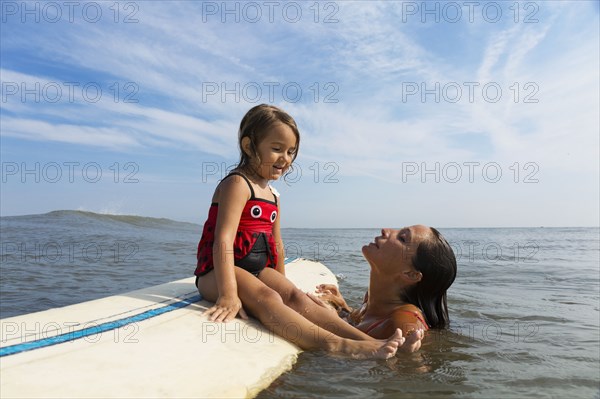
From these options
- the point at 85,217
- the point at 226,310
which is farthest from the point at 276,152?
the point at 85,217

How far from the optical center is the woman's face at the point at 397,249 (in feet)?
10.2

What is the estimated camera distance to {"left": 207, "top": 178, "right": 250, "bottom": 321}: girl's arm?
274cm

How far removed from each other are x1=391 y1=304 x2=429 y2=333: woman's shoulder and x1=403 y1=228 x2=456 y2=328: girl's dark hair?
114mm

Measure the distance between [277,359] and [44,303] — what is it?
11.1ft

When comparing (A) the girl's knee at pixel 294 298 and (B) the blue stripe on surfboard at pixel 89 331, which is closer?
(B) the blue stripe on surfboard at pixel 89 331

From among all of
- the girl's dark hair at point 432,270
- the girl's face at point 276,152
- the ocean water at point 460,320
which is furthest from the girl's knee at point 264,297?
the girl's dark hair at point 432,270

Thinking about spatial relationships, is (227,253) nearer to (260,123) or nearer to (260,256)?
(260,256)

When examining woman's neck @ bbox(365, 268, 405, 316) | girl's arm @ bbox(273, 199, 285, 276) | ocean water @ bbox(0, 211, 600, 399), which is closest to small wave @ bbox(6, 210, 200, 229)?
ocean water @ bbox(0, 211, 600, 399)

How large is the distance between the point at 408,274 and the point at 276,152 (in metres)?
1.20

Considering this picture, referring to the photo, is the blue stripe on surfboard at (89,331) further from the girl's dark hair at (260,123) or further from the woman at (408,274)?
the woman at (408,274)

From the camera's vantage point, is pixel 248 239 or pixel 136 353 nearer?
pixel 136 353

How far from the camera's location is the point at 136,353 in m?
2.10

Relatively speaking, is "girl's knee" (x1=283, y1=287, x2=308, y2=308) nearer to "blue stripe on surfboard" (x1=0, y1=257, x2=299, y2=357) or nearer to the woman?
the woman

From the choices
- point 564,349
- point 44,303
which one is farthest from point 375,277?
point 44,303
